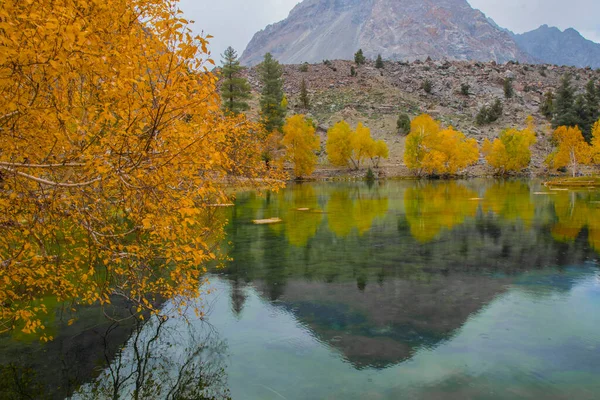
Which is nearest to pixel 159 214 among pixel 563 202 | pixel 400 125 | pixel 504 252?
pixel 504 252

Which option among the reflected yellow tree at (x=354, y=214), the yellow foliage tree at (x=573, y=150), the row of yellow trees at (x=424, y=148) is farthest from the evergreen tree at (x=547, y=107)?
the reflected yellow tree at (x=354, y=214)

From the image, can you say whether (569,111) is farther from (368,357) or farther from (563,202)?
(368,357)

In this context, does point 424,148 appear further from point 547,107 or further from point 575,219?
point 547,107

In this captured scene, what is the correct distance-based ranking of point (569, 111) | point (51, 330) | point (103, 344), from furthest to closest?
point (569, 111) → point (51, 330) → point (103, 344)

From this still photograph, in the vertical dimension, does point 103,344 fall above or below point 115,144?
below

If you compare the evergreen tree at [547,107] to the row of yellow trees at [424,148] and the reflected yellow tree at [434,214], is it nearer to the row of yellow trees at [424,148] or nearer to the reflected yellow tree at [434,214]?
the row of yellow trees at [424,148]

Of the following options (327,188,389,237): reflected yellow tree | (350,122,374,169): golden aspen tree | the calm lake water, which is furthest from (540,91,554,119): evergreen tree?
the calm lake water

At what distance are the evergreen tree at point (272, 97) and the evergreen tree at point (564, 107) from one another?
62959 mm

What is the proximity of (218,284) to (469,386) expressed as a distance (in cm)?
925

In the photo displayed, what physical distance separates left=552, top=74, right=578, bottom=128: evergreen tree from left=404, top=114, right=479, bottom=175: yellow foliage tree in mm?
31802

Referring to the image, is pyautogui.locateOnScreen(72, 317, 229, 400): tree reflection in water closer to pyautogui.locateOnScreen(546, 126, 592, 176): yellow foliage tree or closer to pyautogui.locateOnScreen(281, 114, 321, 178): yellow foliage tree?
pyautogui.locateOnScreen(281, 114, 321, 178): yellow foliage tree

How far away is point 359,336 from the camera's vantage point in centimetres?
1015

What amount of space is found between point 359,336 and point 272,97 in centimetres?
7691

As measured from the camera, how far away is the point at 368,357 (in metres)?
9.12
